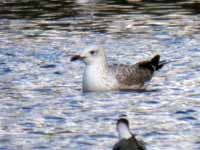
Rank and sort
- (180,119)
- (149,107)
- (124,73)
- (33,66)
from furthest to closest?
(33,66)
(124,73)
(149,107)
(180,119)

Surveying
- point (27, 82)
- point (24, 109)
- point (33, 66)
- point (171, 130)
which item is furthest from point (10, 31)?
point (171, 130)

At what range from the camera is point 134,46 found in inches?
870

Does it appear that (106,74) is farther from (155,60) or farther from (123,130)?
(123,130)

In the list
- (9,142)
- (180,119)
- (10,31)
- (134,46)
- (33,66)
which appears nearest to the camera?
(9,142)

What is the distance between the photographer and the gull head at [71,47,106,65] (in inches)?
703

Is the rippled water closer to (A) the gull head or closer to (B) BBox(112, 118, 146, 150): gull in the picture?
(A) the gull head

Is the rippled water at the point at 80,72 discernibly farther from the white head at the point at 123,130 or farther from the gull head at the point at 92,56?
the white head at the point at 123,130

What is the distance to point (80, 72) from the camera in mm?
19531

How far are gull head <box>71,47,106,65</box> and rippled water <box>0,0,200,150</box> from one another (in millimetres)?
526

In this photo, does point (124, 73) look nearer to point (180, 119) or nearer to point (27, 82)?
point (27, 82)

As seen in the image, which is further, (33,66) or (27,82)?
(33,66)

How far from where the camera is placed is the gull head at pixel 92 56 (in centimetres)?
1784

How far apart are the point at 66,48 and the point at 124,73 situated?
4.36m

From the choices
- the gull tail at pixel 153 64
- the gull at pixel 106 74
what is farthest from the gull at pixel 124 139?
the gull tail at pixel 153 64
